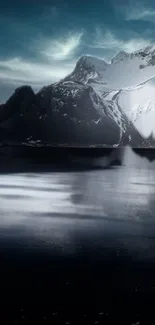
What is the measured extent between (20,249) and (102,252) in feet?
17.4

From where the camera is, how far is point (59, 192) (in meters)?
66.9

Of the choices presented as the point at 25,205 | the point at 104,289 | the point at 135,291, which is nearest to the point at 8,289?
the point at 104,289

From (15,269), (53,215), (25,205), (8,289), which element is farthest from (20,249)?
(25,205)

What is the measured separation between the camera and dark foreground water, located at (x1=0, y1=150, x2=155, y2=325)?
18375 millimetres

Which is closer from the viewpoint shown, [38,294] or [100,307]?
[100,307]

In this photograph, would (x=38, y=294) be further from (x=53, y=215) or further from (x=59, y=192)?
(x=59, y=192)

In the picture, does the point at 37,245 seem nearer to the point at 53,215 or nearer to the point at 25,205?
the point at 53,215

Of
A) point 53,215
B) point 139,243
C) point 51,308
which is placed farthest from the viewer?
point 53,215

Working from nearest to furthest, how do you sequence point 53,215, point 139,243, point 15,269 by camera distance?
point 15,269
point 139,243
point 53,215

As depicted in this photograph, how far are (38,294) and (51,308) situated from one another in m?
1.75

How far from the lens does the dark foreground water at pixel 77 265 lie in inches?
723

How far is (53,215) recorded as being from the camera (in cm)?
4341

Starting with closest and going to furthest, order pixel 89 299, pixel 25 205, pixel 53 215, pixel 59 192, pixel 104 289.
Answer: pixel 89 299, pixel 104 289, pixel 53 215, pixel 25 205, pixel 59 192

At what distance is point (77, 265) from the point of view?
81.3 ft
